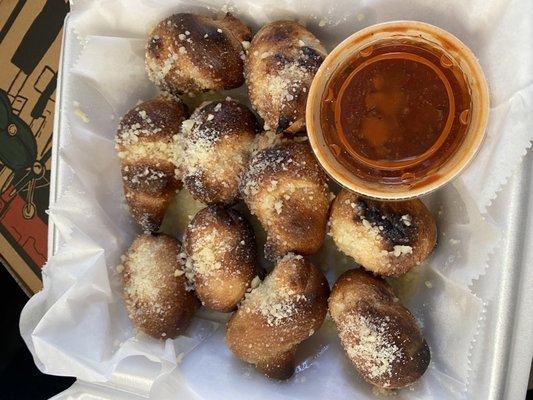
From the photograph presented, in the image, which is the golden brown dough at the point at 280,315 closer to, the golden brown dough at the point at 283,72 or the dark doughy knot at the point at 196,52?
the golden brown dough at the point at 283,72

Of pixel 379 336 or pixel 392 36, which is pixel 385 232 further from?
pixel 392 36

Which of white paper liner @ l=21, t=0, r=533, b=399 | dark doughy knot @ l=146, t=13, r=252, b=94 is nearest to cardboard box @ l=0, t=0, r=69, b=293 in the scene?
white paper liner @ l=21, t=0, r=533, b=399

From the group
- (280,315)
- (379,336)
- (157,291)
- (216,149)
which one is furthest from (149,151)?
(379,336)

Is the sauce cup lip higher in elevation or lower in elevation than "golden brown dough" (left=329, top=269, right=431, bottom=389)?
higher

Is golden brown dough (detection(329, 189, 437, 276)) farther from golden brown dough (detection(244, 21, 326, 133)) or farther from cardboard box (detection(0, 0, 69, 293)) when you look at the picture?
cardboard box (detection(0, 0, 69, 293))

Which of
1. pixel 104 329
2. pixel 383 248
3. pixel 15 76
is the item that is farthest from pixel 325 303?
pixel 15 76

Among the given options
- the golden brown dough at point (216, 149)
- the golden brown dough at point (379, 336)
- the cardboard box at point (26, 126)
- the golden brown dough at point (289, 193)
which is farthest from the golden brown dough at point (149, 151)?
the cardboard box at point (26, 126)
